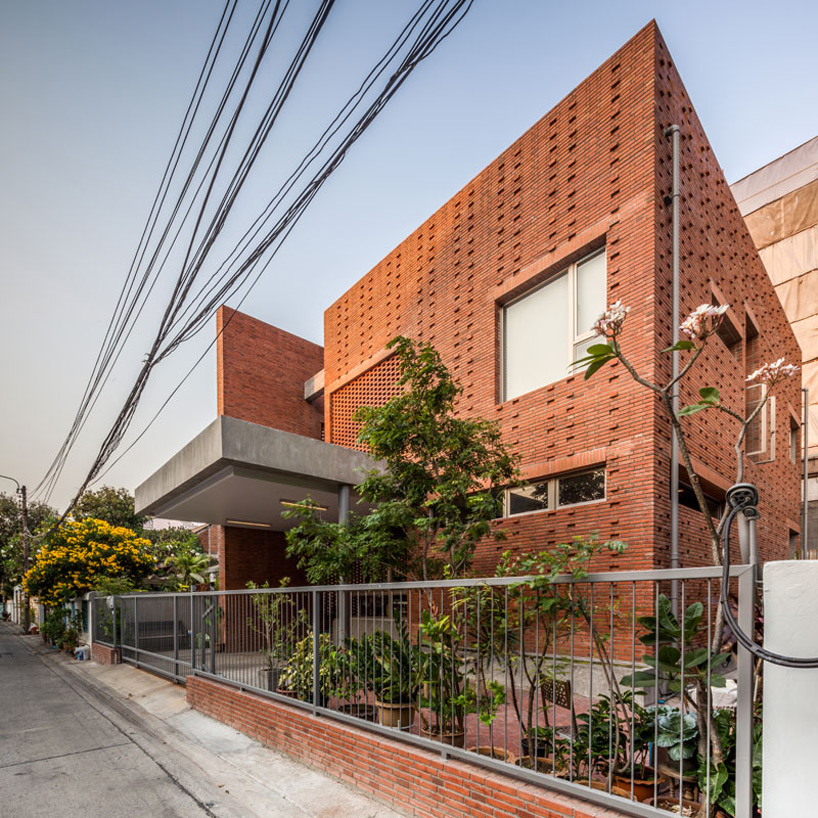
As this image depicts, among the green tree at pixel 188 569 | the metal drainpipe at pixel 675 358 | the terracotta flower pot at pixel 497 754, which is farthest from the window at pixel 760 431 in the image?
the green tree at pixel 188 569

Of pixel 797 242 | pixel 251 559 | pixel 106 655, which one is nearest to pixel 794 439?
pixel 797 242

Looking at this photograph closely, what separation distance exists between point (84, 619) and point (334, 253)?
15474 millimetres

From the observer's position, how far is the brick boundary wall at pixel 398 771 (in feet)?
12.3

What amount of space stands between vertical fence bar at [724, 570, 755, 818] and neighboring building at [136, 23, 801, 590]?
214 inches

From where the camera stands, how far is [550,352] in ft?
33.9

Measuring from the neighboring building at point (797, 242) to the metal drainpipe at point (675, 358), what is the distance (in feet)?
63.0

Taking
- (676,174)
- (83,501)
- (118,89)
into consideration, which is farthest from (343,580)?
(83,501)

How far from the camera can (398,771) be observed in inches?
188

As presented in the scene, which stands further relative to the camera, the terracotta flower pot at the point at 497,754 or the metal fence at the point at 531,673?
the terracotta flower pot at the point at 497,754

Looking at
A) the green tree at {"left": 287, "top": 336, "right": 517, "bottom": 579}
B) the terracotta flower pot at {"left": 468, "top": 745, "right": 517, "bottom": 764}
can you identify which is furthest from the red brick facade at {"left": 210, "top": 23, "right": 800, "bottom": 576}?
the terracotta flower pot at {"left": 468, "top": 745, "right": 517, "bottom": 764}

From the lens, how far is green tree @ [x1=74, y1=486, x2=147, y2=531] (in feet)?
114

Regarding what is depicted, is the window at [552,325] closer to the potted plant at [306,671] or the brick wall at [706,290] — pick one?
the brick wall at [706,290]

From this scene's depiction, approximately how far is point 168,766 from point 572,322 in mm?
8002

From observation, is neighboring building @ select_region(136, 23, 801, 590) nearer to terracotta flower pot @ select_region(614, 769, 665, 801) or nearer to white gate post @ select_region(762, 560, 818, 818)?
terracotta flower pot @ select_region(614, 769, 665, 801)
